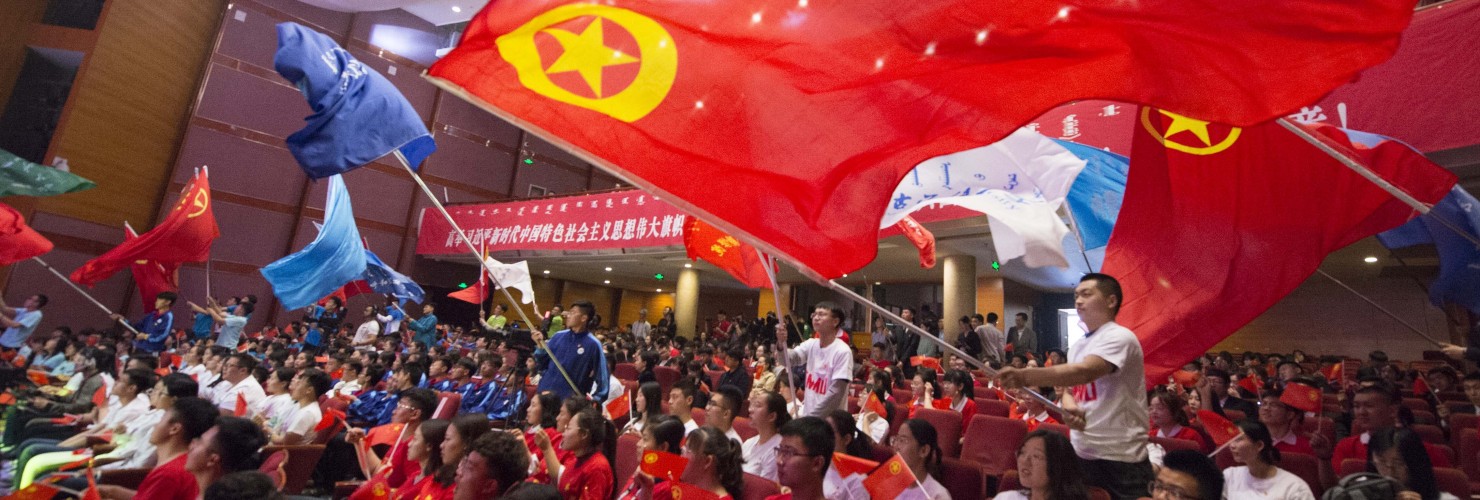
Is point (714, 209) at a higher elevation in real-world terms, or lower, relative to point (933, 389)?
higher

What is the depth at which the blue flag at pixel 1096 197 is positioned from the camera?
338 centimetres

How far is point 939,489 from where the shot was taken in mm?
2521

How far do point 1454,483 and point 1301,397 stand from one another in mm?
1118

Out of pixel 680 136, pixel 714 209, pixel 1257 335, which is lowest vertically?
pixel 714 209

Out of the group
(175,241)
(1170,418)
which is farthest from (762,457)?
(175,241)

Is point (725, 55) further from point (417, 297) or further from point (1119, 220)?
point (417, 297)

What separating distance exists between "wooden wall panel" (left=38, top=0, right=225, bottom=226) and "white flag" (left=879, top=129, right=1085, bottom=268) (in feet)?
41.9

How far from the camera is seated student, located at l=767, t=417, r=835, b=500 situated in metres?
2.32

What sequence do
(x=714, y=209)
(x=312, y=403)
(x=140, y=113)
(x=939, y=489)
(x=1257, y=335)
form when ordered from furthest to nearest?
(x=1257, y=335) → (x=140, y=113) → (x=312, y=403) → (x=939, y=489) → (x=714, y=209)

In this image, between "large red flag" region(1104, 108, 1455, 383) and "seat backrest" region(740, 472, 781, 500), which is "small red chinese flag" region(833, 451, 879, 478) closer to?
"seat backrest" region(740, 472, 781, 500)

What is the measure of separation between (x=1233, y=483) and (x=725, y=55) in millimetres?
2535

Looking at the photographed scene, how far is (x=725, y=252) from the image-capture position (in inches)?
178

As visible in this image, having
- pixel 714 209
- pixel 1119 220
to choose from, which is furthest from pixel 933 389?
pixel 714 209

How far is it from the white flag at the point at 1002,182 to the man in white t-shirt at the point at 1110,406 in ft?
2.53
